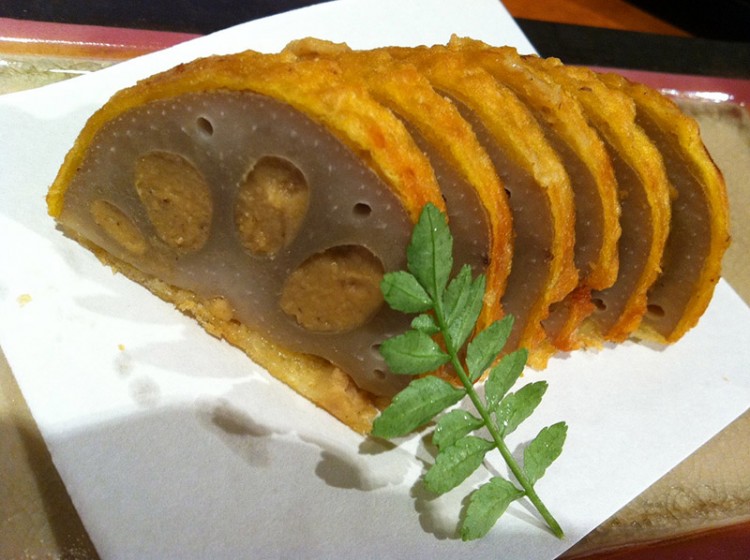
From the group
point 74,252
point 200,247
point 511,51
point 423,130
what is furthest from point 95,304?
point 511,51

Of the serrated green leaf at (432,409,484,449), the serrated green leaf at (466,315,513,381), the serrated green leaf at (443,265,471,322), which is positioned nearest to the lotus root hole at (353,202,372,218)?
the serrated green leaf at (443,265,471,322)

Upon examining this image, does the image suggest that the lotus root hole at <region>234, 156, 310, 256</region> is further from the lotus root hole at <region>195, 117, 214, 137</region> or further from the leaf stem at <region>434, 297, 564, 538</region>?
the leaf stem at <region>434, 297, 564, 538</region>

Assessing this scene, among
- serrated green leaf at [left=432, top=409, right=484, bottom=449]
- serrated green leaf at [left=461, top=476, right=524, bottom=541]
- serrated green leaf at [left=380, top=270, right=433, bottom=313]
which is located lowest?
serrated green leaf at [left=461, top=476, right=524, bottom=541]

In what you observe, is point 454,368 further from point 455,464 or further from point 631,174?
point 631,174

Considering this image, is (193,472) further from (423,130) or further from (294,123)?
(423,130)

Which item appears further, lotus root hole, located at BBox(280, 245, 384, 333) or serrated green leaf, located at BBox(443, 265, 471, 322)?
lotus root hole, located at BBox(280, 245, 384, 333)

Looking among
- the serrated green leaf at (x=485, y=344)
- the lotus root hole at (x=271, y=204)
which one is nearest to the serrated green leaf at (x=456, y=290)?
the serrated green leaf at (x=485, y=344)

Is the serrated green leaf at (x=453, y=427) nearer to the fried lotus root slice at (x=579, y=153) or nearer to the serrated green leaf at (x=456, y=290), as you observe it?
the serrated green leaf at (x=456, y=290)
